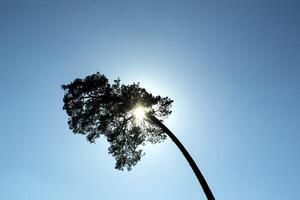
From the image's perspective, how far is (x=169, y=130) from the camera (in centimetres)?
2084

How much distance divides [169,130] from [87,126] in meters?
5.55

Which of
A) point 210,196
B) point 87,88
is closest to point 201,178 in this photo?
point 210,196

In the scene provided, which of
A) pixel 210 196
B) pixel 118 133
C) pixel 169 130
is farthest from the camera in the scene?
pixel 118 133

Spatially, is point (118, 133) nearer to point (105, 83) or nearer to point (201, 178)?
point (105, 83)

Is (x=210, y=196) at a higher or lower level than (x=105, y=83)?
lower

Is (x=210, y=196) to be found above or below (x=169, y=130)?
below

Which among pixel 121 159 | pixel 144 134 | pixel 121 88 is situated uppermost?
pixel 121 88

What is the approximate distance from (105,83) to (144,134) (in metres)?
4.20

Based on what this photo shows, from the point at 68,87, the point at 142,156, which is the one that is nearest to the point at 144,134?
the point at 142,156

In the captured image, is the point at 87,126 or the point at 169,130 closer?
the point at 169,130

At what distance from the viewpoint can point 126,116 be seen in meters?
22.3

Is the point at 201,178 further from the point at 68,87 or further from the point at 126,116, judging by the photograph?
the point at 68,87

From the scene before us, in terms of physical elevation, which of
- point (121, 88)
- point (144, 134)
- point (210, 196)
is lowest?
point (210, 196)

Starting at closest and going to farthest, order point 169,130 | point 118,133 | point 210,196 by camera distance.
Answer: point 210,196 → point 169,130 → point 118,133
